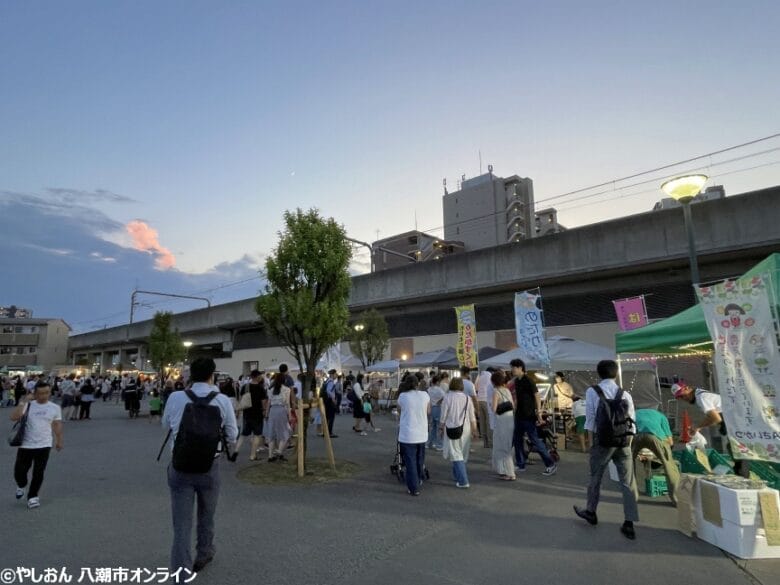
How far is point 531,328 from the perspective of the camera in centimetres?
1250

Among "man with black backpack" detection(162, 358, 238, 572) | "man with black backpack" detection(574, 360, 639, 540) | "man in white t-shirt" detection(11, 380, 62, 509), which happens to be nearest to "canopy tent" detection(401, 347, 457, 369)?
"man with black backpack" detection(574, 360, 639, 540)

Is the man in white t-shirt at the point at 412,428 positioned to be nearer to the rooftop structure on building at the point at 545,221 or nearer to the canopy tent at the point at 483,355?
the canopy tent at the point at 483,355

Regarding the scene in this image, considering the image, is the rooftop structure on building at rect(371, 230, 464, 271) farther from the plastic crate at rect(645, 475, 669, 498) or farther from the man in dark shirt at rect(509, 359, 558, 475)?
the plastic crate at rect(645, 475, 669, 498)

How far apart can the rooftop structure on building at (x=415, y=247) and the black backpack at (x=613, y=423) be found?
57.6 metres

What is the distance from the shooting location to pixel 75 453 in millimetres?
11000

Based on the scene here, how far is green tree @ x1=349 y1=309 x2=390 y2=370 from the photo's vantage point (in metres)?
25.4

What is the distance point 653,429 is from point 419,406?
3.19m

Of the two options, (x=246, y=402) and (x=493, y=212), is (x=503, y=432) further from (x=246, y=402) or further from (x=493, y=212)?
(x=493, y=212)

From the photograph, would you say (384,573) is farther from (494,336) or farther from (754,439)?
(494,336)

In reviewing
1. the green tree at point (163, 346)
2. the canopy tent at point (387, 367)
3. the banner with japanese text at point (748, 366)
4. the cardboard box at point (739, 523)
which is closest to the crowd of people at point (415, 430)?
the cardboard box at point (739, 523)

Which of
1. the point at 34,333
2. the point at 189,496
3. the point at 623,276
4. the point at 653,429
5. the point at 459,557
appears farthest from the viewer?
the point at 34,333

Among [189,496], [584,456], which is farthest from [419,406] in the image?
[584,456]

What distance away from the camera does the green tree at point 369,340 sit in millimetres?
25406

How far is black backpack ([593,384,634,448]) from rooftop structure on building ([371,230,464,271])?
189 feet
